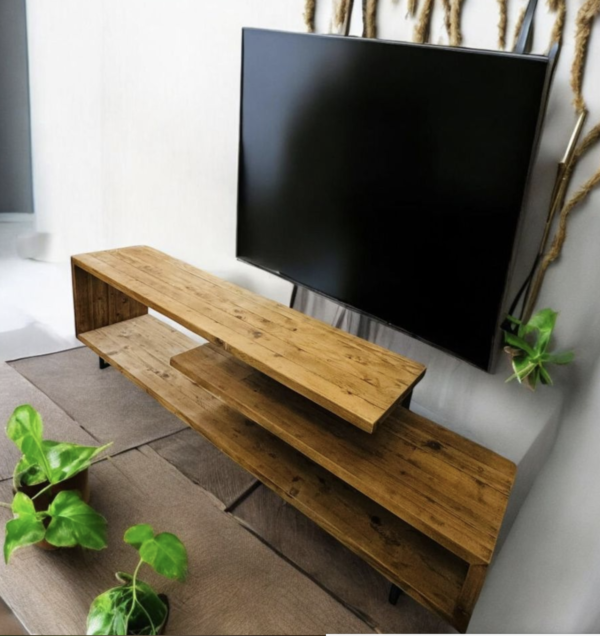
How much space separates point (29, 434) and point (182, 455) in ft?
1.88

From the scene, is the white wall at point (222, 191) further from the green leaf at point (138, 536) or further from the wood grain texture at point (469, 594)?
the green leaf at point (138, 536)

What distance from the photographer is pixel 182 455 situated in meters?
1.67

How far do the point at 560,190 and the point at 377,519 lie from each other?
83 cm

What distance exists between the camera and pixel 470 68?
1099 millimetres

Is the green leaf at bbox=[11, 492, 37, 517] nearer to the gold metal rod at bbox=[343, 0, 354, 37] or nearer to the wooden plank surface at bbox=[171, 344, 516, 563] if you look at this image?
the wooden plank surface at bbox=[171, 344, 516, 563]

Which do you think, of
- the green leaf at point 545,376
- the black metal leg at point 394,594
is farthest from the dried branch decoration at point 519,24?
the black metal leg at point 394,594

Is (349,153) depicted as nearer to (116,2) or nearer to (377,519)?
(377,519)

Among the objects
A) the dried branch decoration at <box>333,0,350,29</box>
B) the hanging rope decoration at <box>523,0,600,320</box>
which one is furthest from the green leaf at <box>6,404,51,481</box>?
the dried branch decoration at <box>333,0,350,29</box>

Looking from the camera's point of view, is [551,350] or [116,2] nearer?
[551,350]

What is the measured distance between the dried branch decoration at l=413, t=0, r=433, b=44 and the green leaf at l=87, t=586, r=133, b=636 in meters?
1.38

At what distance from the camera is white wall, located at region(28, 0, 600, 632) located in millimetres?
1207

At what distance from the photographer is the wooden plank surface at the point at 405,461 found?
1068mm

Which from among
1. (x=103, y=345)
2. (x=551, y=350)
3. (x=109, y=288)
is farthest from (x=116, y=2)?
(x=551, y=350)

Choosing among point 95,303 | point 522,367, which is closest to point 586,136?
point 522,367
